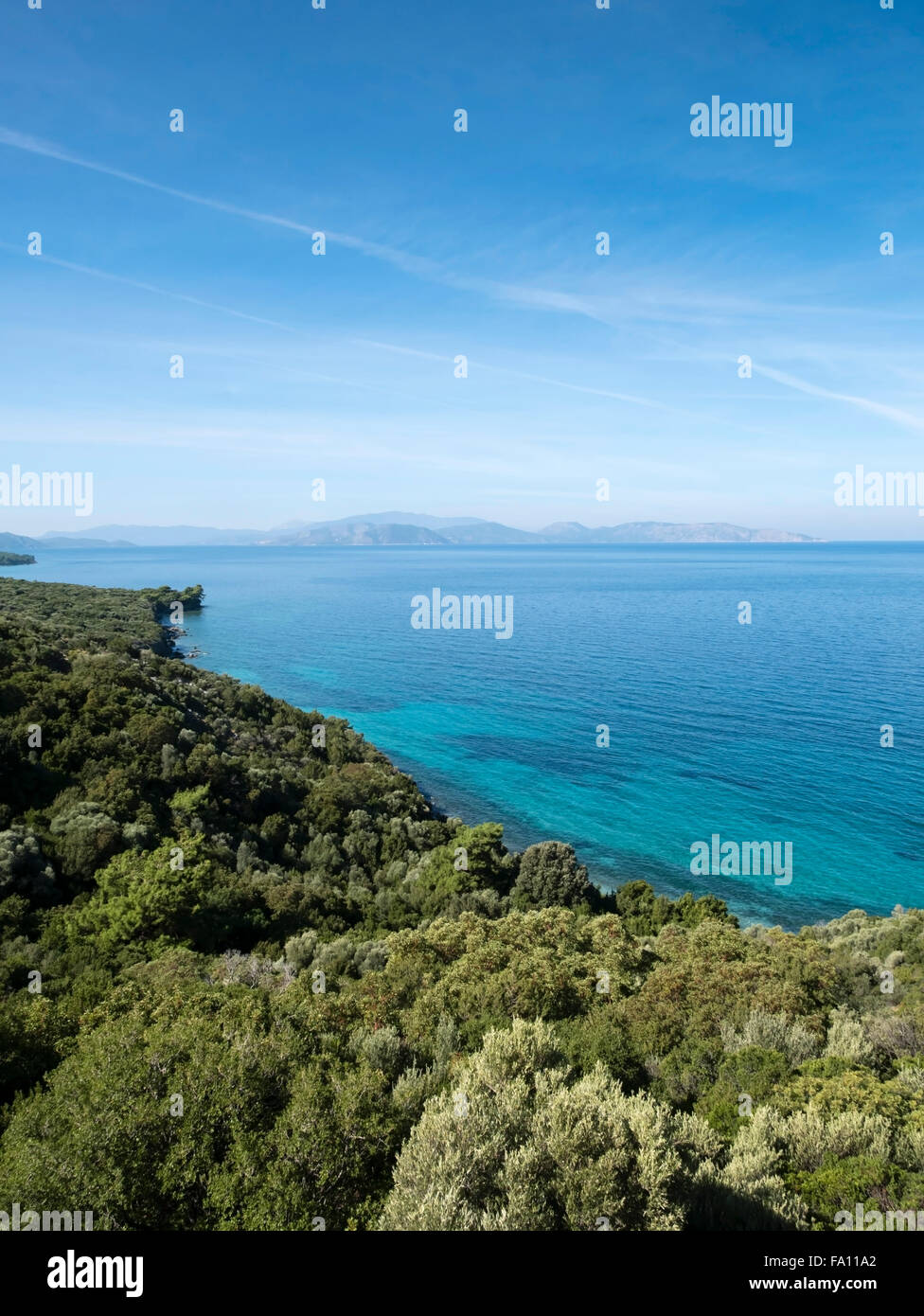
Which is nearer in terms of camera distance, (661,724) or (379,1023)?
(379,1023)

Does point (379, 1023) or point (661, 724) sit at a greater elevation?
point (379, 1023)

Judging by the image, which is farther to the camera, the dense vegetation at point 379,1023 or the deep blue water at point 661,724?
the deep blue water at point 661,724

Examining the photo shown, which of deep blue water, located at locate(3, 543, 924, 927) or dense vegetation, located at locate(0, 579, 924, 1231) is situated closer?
dense vegetation, located at locate(0, 579, 924, 1231)

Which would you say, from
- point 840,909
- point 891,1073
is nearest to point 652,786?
point 840,909
